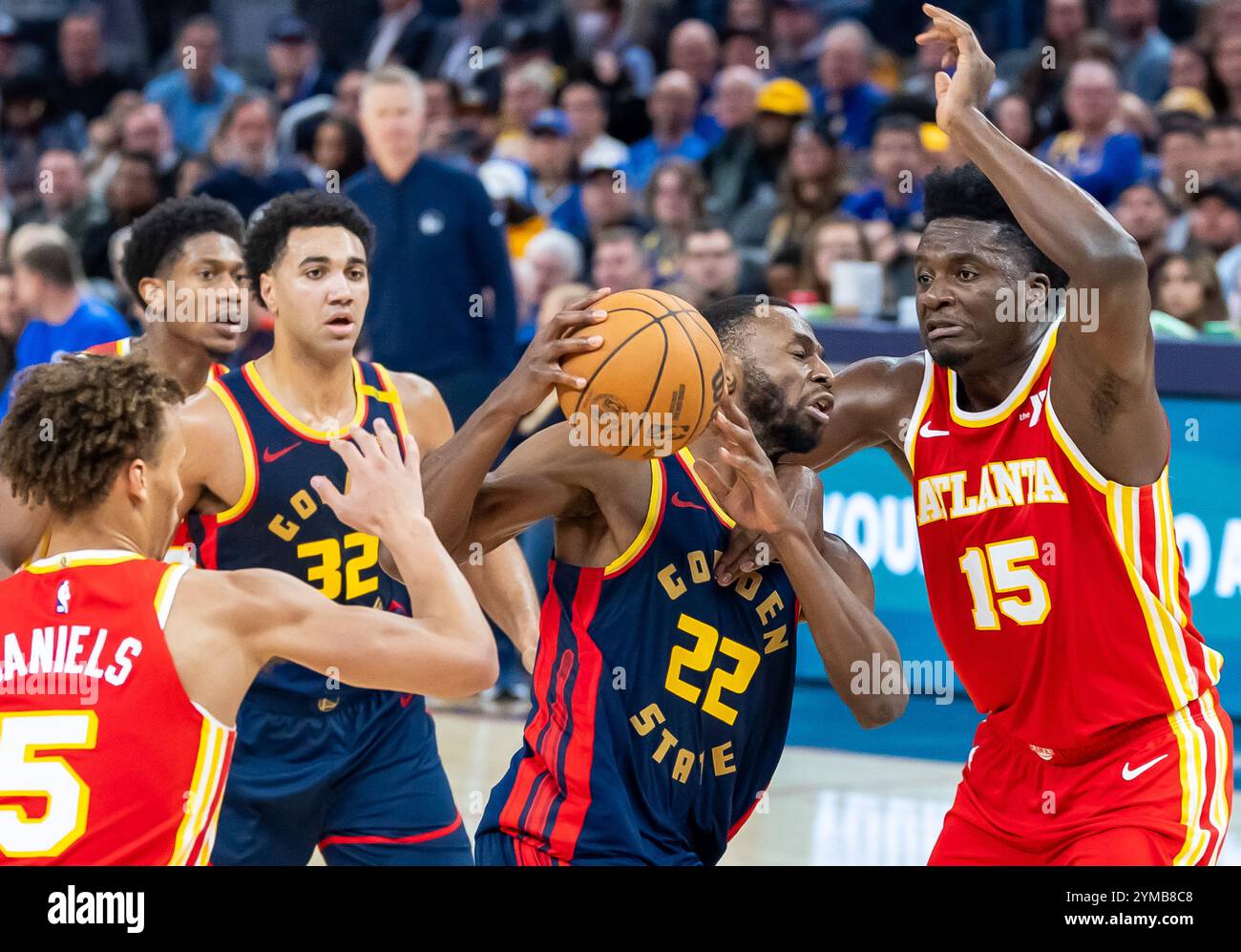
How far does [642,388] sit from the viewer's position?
12.7 feet

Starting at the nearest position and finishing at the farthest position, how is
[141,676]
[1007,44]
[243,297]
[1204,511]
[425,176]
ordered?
[141,676]
[243,297]
[1204,511]
[425,176]
[1007,44]

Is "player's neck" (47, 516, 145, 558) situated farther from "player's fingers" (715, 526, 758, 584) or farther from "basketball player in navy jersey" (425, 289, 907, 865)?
"player's fingers" (715, 526, 758, 584)

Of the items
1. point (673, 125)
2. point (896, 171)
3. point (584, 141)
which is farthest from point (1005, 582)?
point (584, 141)

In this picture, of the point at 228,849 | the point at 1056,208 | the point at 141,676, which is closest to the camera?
the point at 141,676

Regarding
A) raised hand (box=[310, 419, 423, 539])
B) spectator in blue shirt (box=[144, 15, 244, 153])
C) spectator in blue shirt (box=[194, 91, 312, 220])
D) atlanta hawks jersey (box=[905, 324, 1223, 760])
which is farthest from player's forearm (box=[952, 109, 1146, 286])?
spectator in blue shirt (box=[144, 15, 244, 153])

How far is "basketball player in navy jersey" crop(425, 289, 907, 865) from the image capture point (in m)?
3.92

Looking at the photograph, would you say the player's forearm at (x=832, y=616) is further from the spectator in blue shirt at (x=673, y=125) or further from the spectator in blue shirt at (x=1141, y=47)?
the spectator in blue shirt at (x=673, y=125)

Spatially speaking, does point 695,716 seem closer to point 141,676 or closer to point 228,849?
point 141,676

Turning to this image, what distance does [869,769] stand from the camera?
26.9 ft

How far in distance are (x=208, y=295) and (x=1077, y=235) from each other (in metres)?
3.11

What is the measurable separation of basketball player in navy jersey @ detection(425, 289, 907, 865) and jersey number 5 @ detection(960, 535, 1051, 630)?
13.5 inches

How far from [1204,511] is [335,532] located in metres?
4.19
